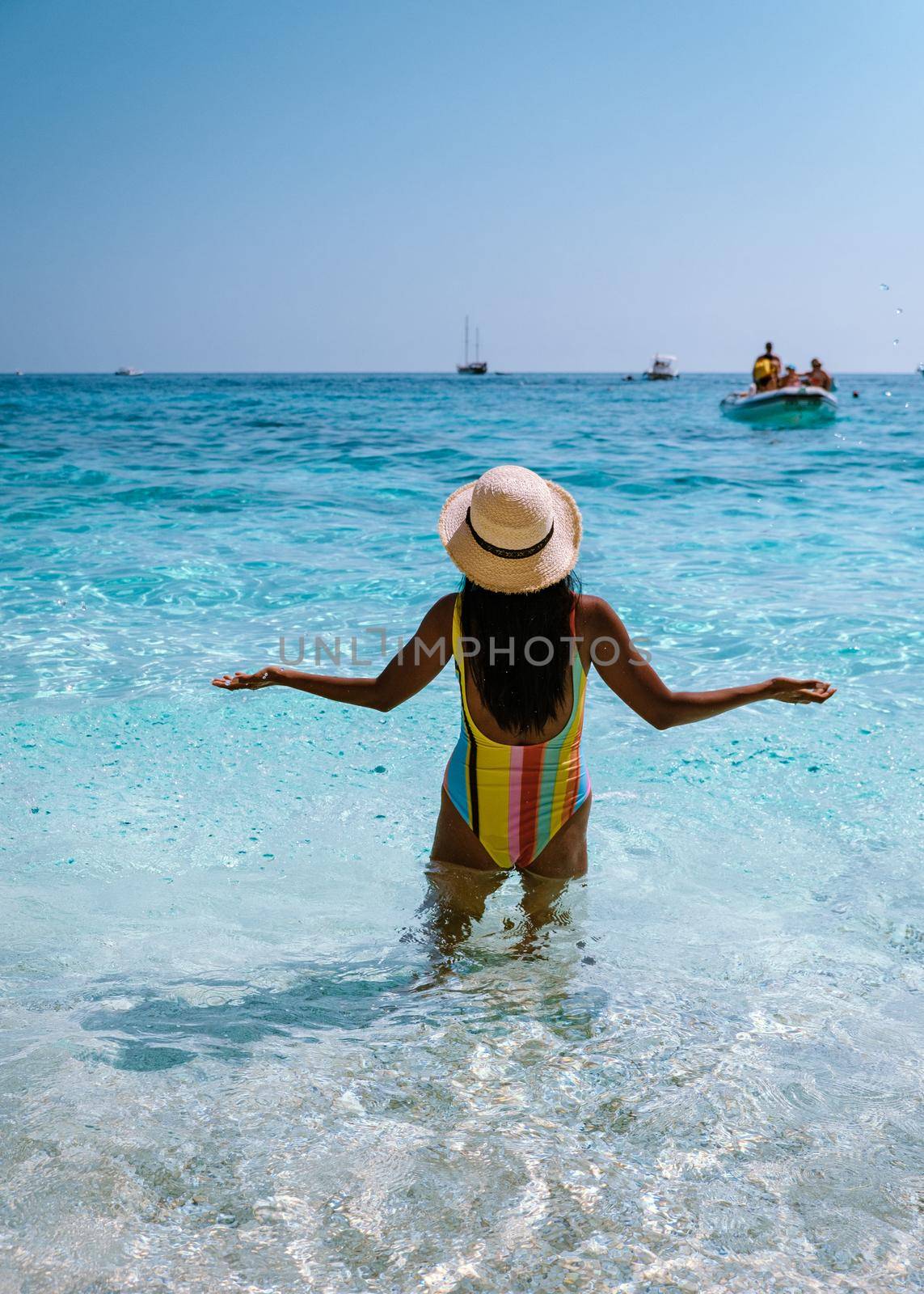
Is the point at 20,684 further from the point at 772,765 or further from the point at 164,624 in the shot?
the point at 772,765

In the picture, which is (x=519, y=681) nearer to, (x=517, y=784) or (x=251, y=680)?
(x=517, y=784)

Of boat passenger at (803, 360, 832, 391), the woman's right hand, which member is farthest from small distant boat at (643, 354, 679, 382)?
the woman's right hand

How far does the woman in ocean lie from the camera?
239 cm

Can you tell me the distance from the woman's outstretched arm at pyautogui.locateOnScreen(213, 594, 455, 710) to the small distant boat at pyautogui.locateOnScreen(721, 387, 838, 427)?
2591cm

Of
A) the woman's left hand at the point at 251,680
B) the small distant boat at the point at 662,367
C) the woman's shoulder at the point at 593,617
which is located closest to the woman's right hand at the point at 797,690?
the woman's shoulder at the point at 593,617

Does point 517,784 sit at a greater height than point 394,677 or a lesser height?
lesser

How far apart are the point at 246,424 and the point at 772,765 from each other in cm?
2275

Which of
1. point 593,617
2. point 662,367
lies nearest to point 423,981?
point 593,617

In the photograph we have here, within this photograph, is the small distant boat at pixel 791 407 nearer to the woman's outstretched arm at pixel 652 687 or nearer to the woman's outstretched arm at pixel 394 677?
the woman's outstretched arm at pixel 652 687

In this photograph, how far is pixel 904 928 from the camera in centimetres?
319

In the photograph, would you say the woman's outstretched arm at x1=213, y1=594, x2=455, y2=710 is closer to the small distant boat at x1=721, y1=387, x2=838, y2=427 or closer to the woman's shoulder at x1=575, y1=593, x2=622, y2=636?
the woman's shoulder at x1=575, y1=593, x2=622, y2=636

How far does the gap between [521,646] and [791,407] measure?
2617 centimetres

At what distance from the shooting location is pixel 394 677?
2688 mm

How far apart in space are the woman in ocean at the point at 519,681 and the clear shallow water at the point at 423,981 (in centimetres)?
36
